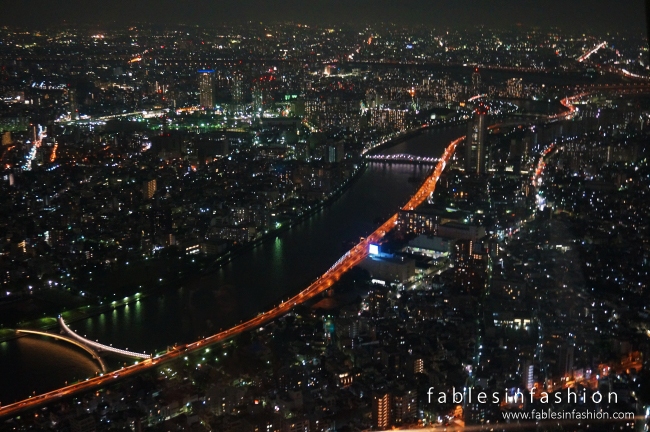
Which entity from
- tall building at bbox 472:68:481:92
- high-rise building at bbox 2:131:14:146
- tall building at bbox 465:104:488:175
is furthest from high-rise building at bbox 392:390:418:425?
tall building at bbox 472:68:481:92

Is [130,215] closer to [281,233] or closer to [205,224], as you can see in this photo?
[205,224]

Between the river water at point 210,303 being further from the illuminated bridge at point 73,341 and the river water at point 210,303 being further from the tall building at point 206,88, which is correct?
the tall building at point 206,88

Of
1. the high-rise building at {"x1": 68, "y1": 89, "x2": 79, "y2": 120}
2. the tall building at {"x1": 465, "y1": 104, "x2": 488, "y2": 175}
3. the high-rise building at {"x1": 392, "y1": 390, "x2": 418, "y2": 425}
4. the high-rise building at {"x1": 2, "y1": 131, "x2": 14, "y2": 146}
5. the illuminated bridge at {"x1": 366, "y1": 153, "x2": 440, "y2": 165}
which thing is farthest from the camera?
the illuminated bridge at {"x1": 366, "y1": 153, "x2": 440, "y2": 165}

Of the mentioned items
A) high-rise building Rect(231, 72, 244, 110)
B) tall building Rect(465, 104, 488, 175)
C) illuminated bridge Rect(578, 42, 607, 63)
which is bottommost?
tall building Rect(465, 104, 488, 175)

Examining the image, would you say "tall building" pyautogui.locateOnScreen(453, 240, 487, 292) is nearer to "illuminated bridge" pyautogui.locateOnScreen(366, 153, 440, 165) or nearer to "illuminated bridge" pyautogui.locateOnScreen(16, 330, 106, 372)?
"illuminated bridge" pyautogui.locateOnScreen(16, 330, 106, 372)

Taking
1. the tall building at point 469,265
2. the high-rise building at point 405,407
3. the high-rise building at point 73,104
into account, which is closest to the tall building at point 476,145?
the tall building at point 469,265

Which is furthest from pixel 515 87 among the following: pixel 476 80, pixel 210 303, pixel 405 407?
pixel 405 407

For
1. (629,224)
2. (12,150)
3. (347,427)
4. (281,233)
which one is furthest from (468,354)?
(12,150)
